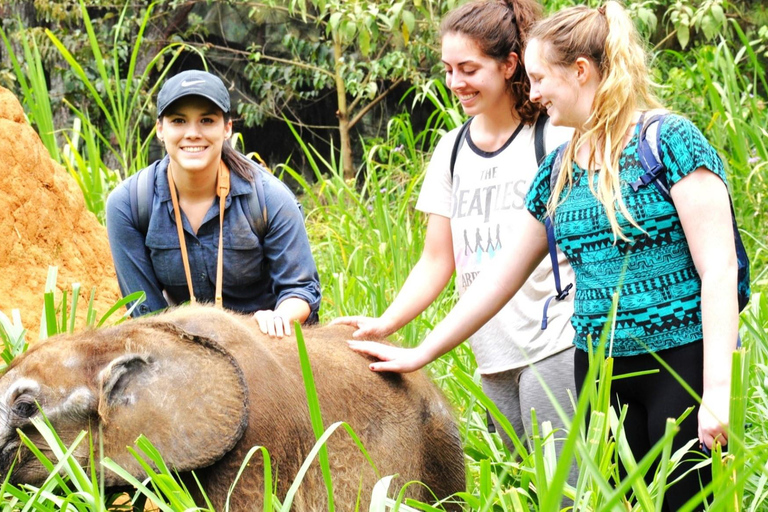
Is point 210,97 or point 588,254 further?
point 210,97

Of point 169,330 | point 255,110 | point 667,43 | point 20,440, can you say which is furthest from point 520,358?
point 255,110

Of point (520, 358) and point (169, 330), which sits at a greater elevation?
point (169, 330)

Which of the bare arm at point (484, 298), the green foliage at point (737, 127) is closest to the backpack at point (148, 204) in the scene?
the bare arm at point (484, 298)

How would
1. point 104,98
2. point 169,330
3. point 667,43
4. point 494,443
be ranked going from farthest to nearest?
point 104,98 → point 667,43 → point 494,443 → point 169,330

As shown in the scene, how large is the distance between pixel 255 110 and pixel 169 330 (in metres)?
7.94

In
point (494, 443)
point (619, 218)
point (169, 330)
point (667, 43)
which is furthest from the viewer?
point (667, 43)

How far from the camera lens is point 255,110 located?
10.1m

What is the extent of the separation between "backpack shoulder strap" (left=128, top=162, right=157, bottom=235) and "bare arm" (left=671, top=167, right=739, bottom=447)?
5.78 ft

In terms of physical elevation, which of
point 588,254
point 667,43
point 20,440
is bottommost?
point 20,440

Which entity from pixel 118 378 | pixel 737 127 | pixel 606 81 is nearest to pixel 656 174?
pixel 606 81

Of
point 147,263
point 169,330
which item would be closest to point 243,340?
point 169,330

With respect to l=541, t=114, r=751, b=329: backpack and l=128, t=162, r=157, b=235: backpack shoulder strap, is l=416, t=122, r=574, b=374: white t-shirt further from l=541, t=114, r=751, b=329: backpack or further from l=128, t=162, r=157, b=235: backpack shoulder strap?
l=128, t=162, r=157, b=235: backpack shoulder strap

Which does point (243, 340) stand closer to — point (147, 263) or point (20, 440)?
point (20, 440)

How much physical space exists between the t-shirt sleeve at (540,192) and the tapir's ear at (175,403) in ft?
2.84
